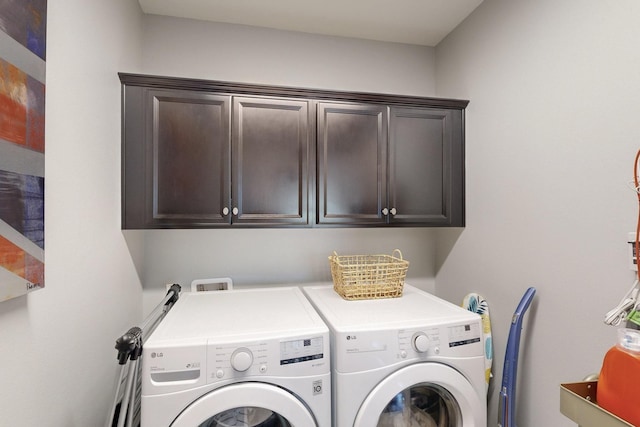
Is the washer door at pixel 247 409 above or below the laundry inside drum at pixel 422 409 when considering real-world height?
above

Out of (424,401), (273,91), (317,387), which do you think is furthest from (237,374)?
(273,91)

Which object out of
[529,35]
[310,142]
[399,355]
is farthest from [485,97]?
[399,355]

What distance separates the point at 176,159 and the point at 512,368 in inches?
77.6

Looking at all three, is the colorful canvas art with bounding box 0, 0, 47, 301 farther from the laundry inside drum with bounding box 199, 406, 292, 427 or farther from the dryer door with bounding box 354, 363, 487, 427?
the dryer door with bounding box 354, 363, 487, 427

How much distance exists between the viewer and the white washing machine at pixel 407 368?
4.04 feet

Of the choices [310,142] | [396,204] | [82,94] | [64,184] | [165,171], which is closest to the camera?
[64,184]

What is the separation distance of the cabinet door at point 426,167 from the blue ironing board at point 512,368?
25.8 inches

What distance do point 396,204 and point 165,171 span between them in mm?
1333

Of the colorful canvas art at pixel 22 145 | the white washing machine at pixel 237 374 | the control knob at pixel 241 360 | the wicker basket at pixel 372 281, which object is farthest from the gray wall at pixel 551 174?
the colorful canvas art at pixel 22 145

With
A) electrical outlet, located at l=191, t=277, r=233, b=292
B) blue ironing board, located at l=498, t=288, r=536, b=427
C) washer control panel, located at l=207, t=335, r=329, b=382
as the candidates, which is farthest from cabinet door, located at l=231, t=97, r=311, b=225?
blue ironing board, located at l=498, t=288, r=536, b=427

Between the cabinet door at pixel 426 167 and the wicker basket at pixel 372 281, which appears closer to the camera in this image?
the wicker basket at pixel 372 281

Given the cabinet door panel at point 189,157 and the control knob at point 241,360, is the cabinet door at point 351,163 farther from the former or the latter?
the control knob at point 241,360

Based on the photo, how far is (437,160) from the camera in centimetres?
198

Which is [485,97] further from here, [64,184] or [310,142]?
[64,184]
